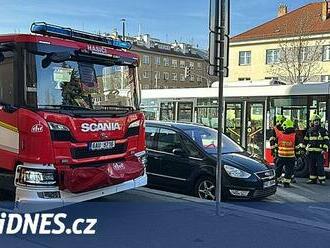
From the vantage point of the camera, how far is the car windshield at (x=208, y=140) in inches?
418

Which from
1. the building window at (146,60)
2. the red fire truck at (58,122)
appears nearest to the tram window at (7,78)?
the red fire truck at (58,122)

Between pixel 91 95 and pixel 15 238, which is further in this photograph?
pixel 91 95

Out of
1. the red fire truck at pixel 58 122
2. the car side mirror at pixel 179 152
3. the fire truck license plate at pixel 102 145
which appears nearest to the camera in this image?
the red fire truck at pixel 58 122

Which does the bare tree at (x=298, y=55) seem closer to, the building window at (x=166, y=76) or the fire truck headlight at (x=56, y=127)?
the fire truck headlight at (x=56, y=127)

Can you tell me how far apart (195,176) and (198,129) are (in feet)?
4.46

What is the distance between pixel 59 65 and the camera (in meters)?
7.77

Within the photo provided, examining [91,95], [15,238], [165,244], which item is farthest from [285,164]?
[15,238]

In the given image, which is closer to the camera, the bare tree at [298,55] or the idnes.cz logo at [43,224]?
the idnes.cz logo at [43,224]

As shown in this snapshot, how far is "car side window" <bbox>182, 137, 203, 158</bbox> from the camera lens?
10.4 meters

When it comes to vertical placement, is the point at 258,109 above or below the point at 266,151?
above

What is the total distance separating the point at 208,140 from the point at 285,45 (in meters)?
45.0

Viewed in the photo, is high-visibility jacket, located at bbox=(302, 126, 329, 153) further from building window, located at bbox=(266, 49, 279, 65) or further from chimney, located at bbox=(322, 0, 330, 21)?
chimney, located at bbox=(322, 0, 330, 21)

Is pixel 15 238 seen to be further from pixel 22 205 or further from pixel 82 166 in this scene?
pixel 82 166

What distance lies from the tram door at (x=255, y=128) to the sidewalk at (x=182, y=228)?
284 inches
